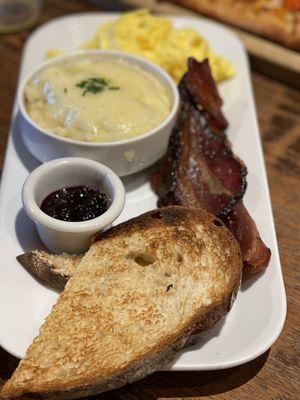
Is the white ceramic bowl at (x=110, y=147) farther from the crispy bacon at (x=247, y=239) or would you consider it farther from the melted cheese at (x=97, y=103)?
the crispy bacon at (x=247, y=239)

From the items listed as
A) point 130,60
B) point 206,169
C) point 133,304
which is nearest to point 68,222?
point 133,304

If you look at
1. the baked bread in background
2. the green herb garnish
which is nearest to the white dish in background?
the green herb garnish

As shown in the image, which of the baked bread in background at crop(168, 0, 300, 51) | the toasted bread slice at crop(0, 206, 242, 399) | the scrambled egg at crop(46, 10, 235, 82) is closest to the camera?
the toasted bread slice at crop(0, 206, 242, 399)

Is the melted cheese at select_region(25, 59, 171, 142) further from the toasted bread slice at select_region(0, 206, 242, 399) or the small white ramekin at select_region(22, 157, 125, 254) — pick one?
the toasted bread slice at select_region(0, 206, 242, 399)

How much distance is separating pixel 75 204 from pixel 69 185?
5.7 inches

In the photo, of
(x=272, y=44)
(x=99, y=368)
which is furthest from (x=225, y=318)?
(x=272, y=44)

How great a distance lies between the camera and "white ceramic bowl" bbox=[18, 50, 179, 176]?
2.37m

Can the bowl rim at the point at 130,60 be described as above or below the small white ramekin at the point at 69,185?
above

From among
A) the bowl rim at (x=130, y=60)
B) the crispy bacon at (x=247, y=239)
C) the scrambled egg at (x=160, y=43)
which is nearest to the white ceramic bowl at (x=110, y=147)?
the bowl rim at (x=130, y=60)

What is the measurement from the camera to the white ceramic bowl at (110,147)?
2.37 meters

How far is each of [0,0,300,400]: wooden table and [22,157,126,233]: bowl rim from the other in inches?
20.2

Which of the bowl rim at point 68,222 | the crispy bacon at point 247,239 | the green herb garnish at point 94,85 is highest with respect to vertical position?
the green herb garnish at point 94,85

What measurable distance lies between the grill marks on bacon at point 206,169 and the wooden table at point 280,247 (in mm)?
302

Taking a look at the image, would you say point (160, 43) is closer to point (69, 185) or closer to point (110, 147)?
point (110, 147)
